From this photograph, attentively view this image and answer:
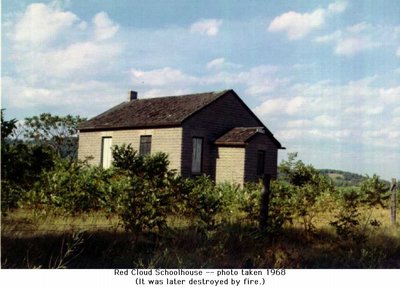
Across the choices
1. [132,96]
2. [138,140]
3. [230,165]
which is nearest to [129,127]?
[138,140]

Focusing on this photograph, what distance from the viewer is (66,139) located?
36.2m

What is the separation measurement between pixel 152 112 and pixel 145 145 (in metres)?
2.07

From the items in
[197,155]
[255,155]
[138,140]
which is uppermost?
[138,140]

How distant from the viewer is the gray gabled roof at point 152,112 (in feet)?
69.4

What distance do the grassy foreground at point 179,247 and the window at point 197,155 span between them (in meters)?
12.2

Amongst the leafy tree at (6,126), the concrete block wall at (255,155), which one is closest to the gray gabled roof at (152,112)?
the concrete block wall at (255,155)

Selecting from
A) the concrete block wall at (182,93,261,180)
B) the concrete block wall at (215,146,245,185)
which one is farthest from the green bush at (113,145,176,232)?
the concrete block wall at (215,146,245,185)

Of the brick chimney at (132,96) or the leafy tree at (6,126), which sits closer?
the leafy tree at (6,126)

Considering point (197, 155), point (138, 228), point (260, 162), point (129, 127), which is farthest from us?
point (129, 127)

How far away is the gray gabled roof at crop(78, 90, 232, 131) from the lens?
21156 mm

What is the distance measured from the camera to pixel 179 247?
7238 mm

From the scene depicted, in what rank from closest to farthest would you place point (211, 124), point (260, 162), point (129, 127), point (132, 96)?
point (211, 124)
point (260, 162)
point (129, 127)
point (132, 96)

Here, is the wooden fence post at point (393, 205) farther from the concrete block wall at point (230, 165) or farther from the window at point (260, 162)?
the window at point (260, 162)

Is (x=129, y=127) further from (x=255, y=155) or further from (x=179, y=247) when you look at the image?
(x=179, y=247)
